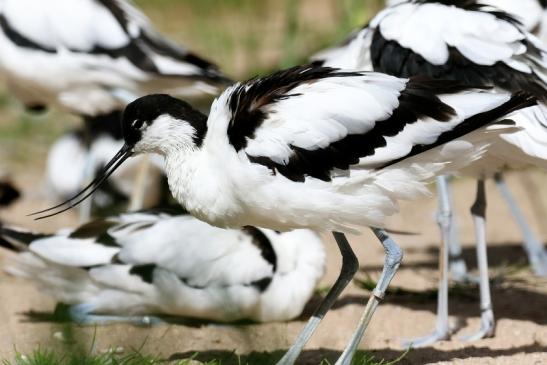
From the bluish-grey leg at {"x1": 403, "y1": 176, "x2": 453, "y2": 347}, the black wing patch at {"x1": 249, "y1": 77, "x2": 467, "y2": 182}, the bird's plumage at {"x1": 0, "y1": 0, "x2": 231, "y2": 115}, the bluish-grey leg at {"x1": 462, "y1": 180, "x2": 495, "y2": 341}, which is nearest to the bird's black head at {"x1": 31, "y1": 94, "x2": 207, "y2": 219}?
the black wing patch at {"x1": 249, "y1": 77, "x2": 467, "y2": 182}

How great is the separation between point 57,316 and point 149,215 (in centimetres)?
53

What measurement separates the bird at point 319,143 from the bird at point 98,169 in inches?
100

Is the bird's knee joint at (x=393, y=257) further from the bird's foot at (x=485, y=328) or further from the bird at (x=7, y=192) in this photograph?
the bird at (x=7, y=192)

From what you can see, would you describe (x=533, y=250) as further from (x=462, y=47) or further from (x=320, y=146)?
Result: (x=320, y=146)

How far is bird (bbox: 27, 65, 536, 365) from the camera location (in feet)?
10.4

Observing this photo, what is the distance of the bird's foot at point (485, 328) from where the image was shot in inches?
155

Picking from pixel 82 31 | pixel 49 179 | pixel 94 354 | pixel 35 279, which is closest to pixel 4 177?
pixel 49 179

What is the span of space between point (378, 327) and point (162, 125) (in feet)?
4.11

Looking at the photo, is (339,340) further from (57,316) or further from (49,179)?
(49,179)

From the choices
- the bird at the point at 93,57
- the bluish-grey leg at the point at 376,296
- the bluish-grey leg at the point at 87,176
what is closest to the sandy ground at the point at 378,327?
the bluish-grey leg at the point at 376,296

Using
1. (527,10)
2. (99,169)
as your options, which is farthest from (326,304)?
(99,169)

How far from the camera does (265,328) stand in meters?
4.08

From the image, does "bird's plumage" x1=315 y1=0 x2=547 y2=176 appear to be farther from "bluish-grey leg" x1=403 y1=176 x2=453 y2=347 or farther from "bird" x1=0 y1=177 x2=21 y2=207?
"bird" x1=0 y1=177 x2=21 y2=207

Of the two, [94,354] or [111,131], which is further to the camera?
[111,131]
